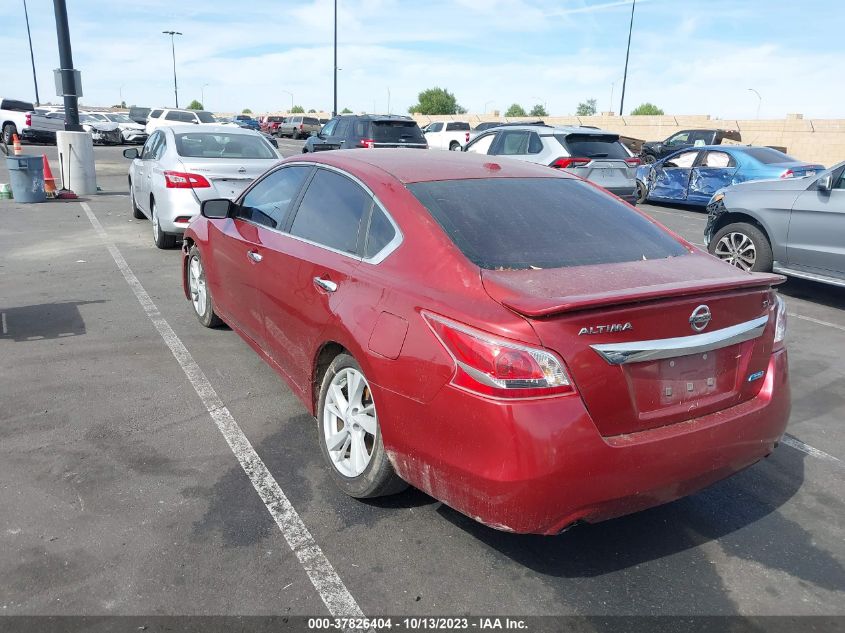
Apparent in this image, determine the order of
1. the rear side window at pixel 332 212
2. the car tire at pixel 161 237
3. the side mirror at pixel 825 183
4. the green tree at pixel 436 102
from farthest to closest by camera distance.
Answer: the green tree at pixel 436 102, the car tire at pixel 161 237, the side mirror at pixel 825 183, the rear side window at pixel 332 212

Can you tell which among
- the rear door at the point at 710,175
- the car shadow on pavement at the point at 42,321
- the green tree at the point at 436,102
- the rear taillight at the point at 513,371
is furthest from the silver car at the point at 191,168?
the green tree at the point at 436,102

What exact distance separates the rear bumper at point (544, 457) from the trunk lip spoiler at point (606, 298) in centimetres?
33

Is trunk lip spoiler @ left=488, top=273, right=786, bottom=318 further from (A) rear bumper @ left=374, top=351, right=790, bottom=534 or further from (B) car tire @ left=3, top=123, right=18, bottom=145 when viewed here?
(B) car tire @ left=3, top=123, right=18, bottom=145

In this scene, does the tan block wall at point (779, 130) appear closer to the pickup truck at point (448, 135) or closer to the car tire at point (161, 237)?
the pickup truck at point (448, 135)

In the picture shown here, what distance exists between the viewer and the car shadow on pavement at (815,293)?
7.66 meters

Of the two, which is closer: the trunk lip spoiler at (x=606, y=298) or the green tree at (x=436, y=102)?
the trunk lip spoiler at (x=606, y=298)

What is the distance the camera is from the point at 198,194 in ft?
27.7

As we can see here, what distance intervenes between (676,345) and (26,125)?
33.8m

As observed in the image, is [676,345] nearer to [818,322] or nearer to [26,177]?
[818,322]

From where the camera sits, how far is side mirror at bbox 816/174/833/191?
7180mm

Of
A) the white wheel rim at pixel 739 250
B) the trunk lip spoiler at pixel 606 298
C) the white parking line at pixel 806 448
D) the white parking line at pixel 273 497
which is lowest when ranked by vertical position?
the white parking line at pixel 273 497

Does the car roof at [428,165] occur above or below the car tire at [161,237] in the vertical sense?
above

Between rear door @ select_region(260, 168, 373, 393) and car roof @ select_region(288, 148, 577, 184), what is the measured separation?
0.41 feet

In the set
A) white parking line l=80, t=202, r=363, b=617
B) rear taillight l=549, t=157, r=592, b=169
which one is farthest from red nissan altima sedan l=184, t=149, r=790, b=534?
rear taillight l=549, t=157, r=592, b=169
